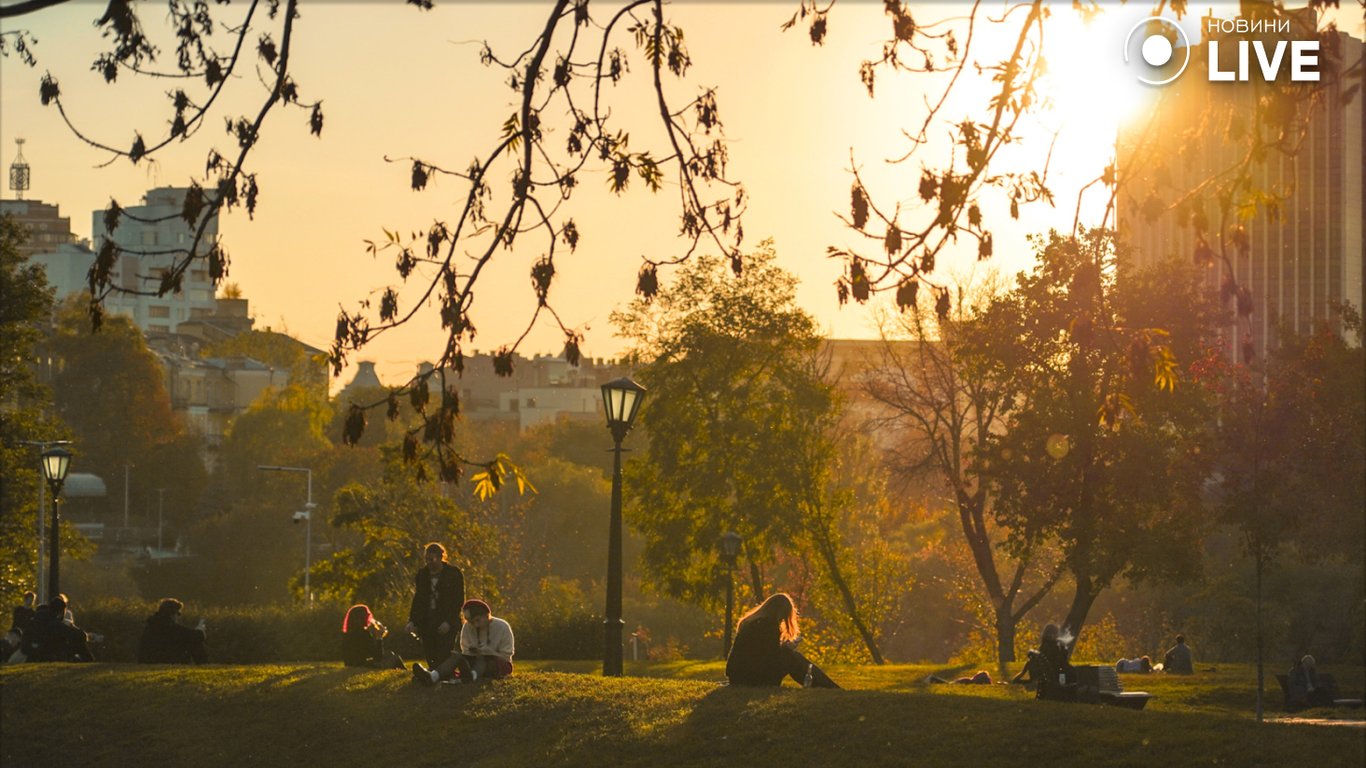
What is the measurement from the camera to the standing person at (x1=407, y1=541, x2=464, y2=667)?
19469 mm

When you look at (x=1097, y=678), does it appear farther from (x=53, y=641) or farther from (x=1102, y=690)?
(x=53, y=641)

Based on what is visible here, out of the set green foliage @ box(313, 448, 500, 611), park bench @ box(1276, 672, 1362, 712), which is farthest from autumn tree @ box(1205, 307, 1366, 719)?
green foliage @ box(313, 448, 500, 611)

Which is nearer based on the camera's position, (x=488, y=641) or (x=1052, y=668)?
(x=488, y=641)

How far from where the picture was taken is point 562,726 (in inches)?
659

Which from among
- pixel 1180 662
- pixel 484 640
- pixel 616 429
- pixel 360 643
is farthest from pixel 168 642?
pixel 1180 662

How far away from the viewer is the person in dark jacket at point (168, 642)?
950 inches

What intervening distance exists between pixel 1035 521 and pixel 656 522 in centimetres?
1604

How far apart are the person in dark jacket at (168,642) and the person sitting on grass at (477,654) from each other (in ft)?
21.1

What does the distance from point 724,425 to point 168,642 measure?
94.9 feet

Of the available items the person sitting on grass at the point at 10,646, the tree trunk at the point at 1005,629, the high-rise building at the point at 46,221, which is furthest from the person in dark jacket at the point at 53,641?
the high-rise building at the point at 46,221

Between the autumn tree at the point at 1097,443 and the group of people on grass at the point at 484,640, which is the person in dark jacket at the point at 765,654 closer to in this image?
the group of people on grass at the point at 484,640

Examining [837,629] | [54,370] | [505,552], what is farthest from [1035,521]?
[54,370]

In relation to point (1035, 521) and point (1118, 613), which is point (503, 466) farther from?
point (1118, 613)

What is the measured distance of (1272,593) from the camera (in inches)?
2206
